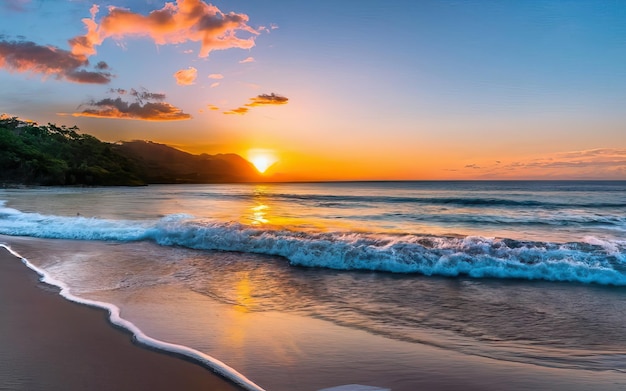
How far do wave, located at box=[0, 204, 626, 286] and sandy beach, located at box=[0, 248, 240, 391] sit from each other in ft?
18.1

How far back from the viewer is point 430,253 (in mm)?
9203

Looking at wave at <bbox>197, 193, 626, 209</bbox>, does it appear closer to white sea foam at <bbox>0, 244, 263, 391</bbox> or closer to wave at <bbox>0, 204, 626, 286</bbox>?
wave at <bbox>0, 204, 626, 286</bbox>

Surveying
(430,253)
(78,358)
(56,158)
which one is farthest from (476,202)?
(56,158)

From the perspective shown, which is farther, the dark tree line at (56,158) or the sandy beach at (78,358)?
the dark tree line at (56,158)

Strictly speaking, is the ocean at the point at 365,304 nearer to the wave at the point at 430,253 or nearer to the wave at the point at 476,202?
the wave at the point at 430,253

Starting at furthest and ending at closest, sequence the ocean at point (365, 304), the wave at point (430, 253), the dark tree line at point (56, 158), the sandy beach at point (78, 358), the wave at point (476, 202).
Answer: the dark tree line at point (56, 158) < the wave at point (476, 202) < the wave at point (430, 253) < the ocean at point (365, 304) < the sandy beach at point (78, 358)

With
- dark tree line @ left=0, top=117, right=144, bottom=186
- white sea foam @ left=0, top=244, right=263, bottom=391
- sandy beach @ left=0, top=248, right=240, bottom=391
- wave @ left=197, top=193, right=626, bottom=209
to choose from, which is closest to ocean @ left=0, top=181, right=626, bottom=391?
white sea foam @ left=0, top=244, right=263, bottom=391

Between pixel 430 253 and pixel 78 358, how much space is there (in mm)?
7287

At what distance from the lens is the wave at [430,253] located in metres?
8.28

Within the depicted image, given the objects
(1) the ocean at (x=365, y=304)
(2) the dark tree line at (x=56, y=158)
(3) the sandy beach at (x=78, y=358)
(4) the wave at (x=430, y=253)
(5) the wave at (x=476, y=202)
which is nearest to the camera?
(3) the sandy beach at (x=78, y=358)

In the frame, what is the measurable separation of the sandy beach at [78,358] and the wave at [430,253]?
18.1 feet

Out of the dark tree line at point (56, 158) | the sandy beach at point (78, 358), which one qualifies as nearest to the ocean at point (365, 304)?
the sandy beach at point (78, 358)

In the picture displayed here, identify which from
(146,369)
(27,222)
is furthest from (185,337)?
(27,222)

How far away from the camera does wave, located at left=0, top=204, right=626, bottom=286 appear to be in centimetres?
828
